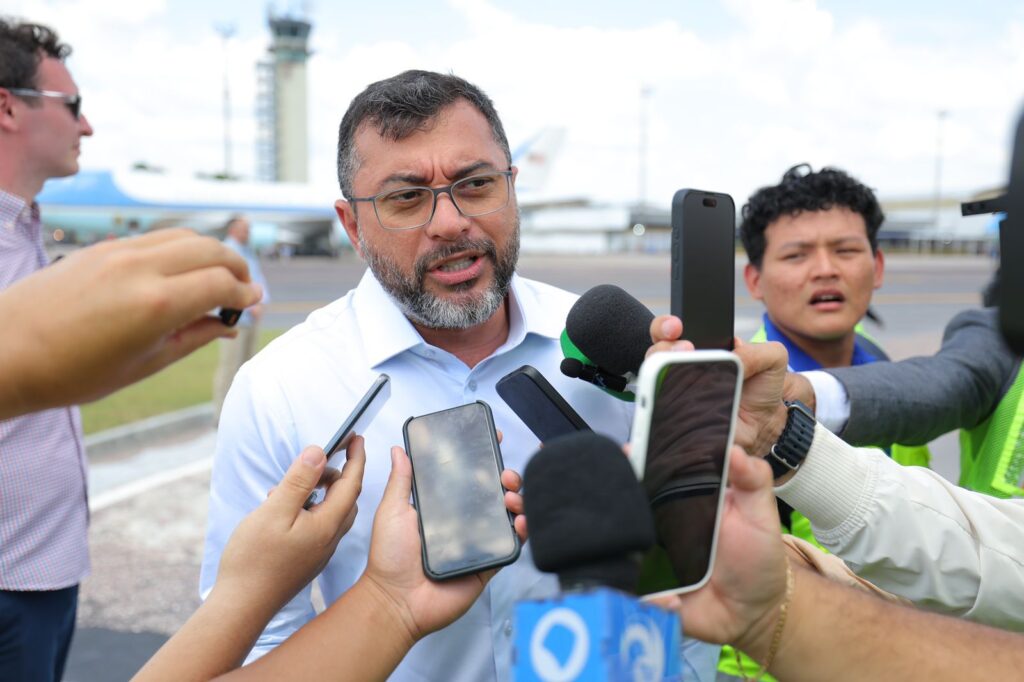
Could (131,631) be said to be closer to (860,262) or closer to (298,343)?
(298,343)

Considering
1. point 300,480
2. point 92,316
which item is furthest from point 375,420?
point 92,316

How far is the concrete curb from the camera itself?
20.9ft

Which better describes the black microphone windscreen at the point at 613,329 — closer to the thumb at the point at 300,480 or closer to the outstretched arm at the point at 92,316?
the thumb at the point at 300,480

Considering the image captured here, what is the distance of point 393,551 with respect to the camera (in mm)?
1352

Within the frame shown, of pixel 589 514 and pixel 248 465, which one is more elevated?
pixel 589 514

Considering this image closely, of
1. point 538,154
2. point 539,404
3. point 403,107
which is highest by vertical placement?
point 538,154

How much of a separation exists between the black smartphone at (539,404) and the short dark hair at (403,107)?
760 mm

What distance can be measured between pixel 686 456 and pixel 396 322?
121 centimetres

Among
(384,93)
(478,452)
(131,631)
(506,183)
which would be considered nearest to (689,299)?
(478,452)

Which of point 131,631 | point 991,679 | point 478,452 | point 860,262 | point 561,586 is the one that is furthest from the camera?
point 131,631

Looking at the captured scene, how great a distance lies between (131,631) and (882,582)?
3604mm

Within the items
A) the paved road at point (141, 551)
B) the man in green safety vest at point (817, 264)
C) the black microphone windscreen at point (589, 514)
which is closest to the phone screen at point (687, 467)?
the black microphone windscreen at point (589, 514)

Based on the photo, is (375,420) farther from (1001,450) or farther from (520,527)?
(1001,450)

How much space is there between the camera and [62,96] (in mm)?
2729
